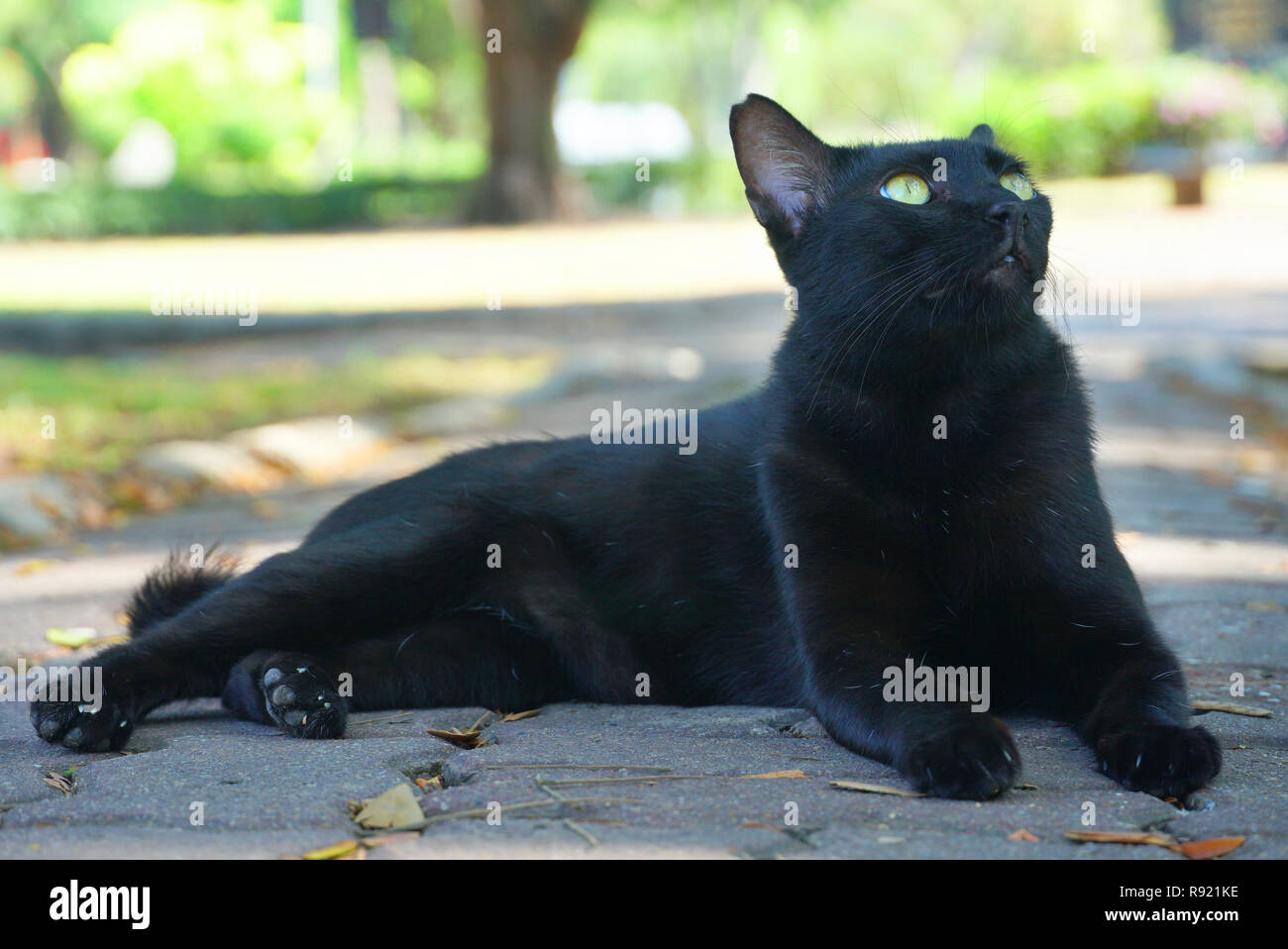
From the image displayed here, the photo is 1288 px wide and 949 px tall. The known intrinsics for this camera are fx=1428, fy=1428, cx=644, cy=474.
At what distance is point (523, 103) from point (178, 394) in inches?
651

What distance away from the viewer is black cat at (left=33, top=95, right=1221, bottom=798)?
2.88 meters

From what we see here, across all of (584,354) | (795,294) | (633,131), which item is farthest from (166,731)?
(633,131)

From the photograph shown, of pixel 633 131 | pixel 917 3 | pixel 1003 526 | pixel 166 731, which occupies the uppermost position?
pixel 917 3

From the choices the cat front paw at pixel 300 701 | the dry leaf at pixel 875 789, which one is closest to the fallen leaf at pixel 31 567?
the cat front paw at pixel 300 701

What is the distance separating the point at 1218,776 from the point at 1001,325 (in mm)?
1010

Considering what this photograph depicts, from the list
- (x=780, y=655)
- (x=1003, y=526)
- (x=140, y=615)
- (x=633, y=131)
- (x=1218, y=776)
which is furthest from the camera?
(x=633, y=131)

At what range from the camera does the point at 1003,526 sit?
2936 millimetres

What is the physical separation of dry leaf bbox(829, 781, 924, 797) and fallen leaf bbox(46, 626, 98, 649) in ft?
7.73

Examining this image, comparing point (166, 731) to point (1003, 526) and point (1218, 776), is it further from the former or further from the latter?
point (1218, 776)

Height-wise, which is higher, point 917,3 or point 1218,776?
point 917,3

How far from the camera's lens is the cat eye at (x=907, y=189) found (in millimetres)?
3086

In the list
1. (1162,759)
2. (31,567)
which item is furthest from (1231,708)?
(31,567)
